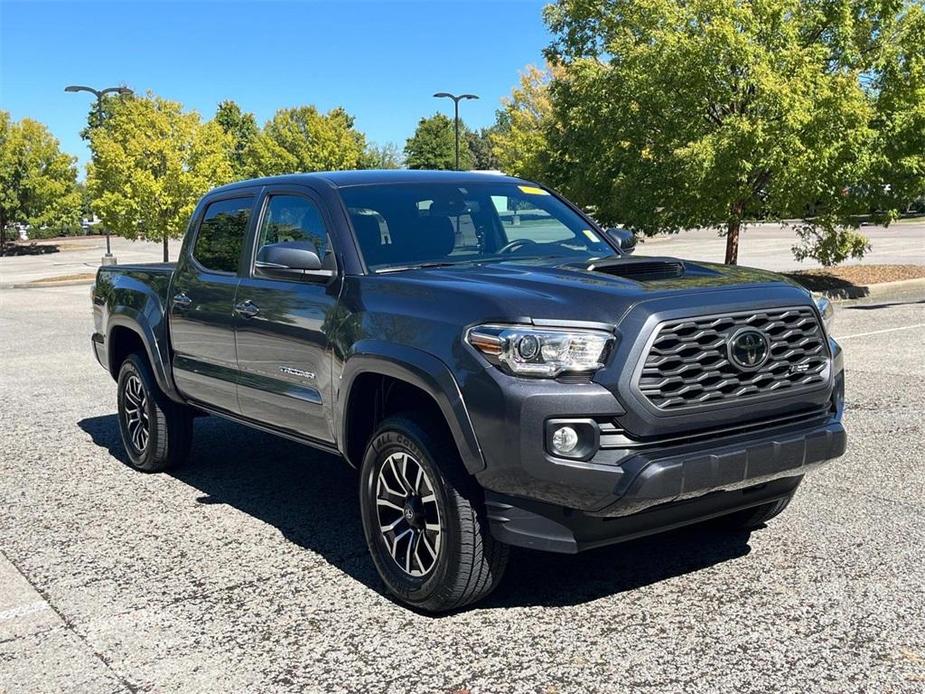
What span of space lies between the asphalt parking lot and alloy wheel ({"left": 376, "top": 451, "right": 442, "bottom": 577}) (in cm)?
25

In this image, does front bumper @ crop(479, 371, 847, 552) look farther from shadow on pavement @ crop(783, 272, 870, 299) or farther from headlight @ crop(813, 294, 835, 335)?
shadow on pavement @ crop(783, 272, 870, 299)

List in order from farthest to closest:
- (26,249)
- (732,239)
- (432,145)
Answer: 1. (432,145)
2. (26,249)
3. (732,239)

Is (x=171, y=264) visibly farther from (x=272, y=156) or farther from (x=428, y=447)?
(x=272, y=156)

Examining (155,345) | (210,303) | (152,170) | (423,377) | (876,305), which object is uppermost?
(152,170)

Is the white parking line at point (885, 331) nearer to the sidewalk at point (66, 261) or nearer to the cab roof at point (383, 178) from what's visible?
the cab roof at point (383, 178)

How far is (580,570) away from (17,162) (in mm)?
52382

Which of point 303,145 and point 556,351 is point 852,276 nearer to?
point 556,351

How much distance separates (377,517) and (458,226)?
5.26 feet

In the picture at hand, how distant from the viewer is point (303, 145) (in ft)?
144

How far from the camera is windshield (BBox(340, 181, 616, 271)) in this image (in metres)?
4.84

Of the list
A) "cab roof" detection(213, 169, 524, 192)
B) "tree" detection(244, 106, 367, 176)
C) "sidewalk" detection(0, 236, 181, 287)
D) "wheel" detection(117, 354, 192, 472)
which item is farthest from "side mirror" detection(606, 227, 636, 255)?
"tree" detection(244, 106, 367, 176)

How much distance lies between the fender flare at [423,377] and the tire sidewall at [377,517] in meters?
0.18

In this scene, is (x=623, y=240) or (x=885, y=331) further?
(x=885, y=331)

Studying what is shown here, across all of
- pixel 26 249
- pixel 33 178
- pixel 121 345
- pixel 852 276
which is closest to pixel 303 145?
pixel 33 178
